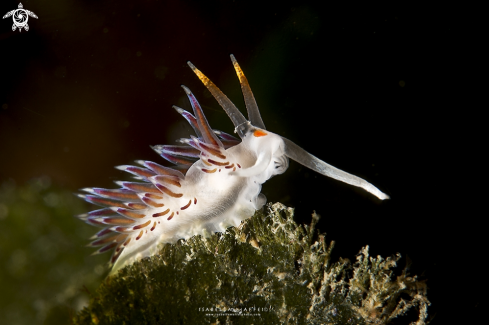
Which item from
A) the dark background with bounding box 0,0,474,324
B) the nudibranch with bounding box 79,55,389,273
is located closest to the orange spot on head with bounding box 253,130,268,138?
the nudibranch with bounding box 79,55,389,273

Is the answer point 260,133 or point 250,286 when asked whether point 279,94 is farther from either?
point 250,286

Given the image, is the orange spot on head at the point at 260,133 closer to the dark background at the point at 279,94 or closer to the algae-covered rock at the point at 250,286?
the algae-covered rock at the point at 250,286

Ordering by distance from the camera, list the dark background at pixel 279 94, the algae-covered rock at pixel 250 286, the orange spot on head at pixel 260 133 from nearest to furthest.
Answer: the algae-covered rock at pixel 250 286, the orange spot on head at pixel 260 133, the dark background at pixel 279 94

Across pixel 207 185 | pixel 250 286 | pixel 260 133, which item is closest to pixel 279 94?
pixel 260 133

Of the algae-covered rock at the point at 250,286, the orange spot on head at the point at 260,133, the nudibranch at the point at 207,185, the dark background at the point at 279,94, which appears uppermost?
the dark background at the point at 279,94

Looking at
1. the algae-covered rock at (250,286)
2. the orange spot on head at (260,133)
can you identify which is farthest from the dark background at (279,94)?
the orange spot on head at (260,133)

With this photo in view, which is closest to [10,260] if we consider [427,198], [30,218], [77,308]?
[30,218]
